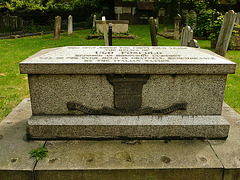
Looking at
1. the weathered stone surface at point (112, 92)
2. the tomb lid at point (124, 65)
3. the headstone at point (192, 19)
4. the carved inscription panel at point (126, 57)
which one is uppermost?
the headstone at point (192, 19)

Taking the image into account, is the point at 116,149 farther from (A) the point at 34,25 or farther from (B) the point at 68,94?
(A) the point at 34,25

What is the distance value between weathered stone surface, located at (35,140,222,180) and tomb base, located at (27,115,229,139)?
0.16 meters

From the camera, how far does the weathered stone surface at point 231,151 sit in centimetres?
228

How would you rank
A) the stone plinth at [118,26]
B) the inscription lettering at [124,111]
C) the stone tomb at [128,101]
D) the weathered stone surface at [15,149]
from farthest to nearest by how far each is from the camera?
the stone plinth at [118,26] → the inscription lettering at [124,111] → the stone tomb at [128,101] → the weathered stone surface at [15,149]

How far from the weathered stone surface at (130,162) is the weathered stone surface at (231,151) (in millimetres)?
77

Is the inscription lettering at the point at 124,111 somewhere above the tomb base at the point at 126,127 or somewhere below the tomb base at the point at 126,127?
above

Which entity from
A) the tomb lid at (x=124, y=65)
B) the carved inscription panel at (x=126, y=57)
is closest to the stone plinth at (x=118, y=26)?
the carved inscription panel at (x=126, y=57)

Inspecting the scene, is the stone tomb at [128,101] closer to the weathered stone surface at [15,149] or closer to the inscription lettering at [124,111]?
the inscription lettering at [124,111]

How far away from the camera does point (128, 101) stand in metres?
2.68

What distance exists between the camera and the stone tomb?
257cm

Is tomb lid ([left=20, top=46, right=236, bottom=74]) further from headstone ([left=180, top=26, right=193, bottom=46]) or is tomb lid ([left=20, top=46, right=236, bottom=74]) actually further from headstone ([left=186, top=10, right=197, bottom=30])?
headstone ([left=186, top=10, right=197, bottom=30])

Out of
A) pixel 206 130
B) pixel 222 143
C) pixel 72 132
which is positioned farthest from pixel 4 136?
pixel 222 143

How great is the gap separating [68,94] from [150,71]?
3.22ft

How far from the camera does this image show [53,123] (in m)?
2.65
